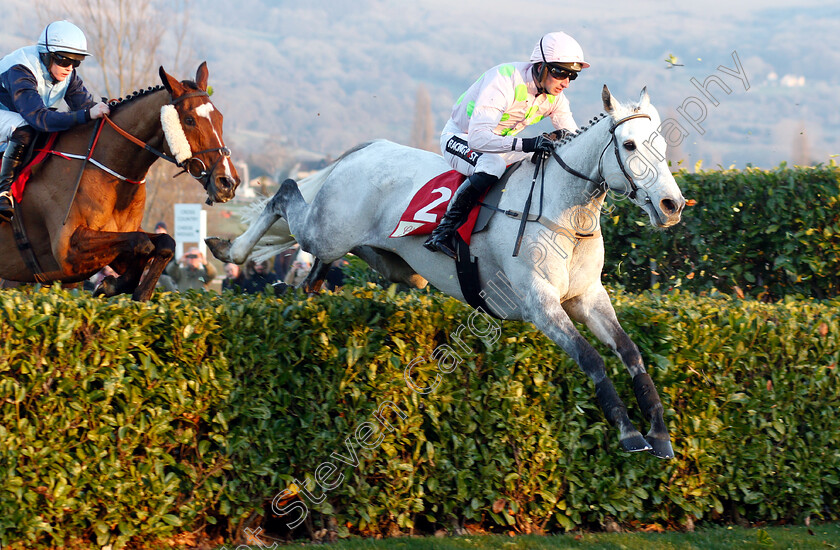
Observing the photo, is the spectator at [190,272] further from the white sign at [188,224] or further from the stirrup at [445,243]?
the stirrup at [445,243]

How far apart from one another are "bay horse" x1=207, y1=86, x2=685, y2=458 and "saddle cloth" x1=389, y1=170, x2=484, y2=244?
0.37 feet

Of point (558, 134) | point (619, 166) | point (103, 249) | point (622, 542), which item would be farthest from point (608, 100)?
point (103, 249)

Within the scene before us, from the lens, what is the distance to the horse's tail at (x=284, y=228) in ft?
20.9

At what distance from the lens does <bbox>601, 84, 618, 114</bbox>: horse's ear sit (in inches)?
170

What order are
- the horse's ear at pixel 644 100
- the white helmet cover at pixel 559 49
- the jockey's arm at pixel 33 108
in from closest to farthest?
the horse's ear at pixel 644 100 < the white helmet cover at pixel 559 49 < the jockey's arm at pixel 33 108

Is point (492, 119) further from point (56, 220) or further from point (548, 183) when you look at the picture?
point (56, 220)

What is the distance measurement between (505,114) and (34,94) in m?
3.18

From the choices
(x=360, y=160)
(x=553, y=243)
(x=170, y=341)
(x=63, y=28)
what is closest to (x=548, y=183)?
(x=553, y=243)

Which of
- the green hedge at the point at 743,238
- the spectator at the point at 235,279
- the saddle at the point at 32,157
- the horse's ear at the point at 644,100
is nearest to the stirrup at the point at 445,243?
the horse's ear at the point at 644,100

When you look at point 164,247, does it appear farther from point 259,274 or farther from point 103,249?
point 259,274

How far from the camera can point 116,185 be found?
553 cm

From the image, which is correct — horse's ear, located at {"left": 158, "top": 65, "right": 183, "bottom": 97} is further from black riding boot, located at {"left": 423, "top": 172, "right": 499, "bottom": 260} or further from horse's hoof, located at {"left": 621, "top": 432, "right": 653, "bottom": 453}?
horse's hoof, located at {"left": 621, "top": 432, "right": 653, "bottom": 453}

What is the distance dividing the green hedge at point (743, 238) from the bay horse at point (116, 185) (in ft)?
11.6

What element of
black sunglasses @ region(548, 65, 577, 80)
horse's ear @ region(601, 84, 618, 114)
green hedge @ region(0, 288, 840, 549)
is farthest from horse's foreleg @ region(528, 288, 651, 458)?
black sunglasses @ region(548, 65, 577, 80)
